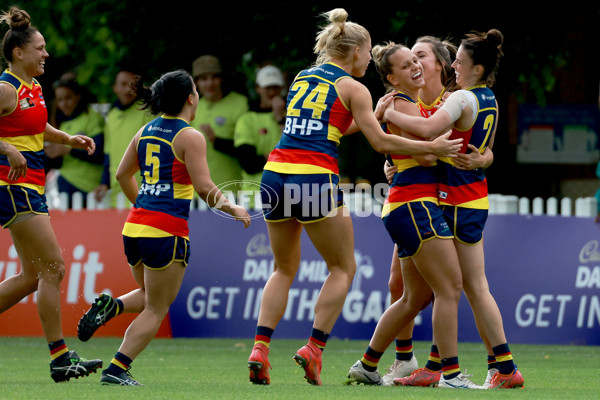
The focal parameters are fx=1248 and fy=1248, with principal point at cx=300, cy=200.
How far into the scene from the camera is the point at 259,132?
12.7m

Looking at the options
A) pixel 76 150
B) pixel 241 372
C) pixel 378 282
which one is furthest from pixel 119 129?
pixel 241 372

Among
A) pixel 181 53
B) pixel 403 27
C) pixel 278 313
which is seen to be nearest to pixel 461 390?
pixel 278 313

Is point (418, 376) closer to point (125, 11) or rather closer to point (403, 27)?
point (403, 27)

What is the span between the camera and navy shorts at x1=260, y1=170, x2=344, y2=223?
7.48 meters

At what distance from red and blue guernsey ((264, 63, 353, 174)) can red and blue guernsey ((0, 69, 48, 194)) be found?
1.53 metres

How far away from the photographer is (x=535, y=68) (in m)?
15.1

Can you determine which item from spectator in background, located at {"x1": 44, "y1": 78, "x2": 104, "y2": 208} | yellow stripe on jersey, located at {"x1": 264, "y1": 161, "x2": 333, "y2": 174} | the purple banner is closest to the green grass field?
the purple banner

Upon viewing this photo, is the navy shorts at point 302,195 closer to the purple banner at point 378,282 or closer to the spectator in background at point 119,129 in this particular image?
the purple banner at point 378,282

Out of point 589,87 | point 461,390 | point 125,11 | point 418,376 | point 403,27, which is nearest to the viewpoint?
point 461,390

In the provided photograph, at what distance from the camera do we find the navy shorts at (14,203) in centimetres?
782

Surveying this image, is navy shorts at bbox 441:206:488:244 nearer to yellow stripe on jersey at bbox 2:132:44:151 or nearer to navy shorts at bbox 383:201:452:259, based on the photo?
navy shorts at bbox 383:201:452:259

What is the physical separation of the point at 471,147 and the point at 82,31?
45.6 feet

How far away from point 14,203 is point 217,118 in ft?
16.9

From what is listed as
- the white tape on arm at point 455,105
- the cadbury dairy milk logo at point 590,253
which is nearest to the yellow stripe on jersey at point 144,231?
the white tape on arm at point 455,105
